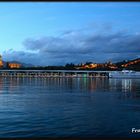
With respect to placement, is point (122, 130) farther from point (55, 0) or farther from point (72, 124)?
point (55, 0)

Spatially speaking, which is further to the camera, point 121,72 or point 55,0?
point 121,72

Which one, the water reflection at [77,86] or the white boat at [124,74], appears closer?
the water reflection at [77,86]

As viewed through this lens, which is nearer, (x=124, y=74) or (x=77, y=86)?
(x=77, y=86)

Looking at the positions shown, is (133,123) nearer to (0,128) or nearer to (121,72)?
(0,128)

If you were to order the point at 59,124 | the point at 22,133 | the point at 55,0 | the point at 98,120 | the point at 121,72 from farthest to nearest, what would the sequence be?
the point at 121,72
the point at 98,120
the point at 59,124
the point at 22,133
the point at 55,0

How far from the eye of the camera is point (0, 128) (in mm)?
7598

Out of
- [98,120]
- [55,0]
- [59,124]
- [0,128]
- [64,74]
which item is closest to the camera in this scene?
[55,0]

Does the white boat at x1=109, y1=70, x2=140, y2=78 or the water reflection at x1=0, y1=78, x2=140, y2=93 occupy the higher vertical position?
the white boat at x1=109, y1=70, x2=140, y2=78

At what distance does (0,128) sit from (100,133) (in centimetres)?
218

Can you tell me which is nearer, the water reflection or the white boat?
the water reflection

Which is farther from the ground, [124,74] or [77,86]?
[124,74]

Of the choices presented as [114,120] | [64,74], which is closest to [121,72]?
[64,74]

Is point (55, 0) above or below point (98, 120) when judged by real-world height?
above

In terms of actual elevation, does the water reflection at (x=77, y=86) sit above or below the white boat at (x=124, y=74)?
below
